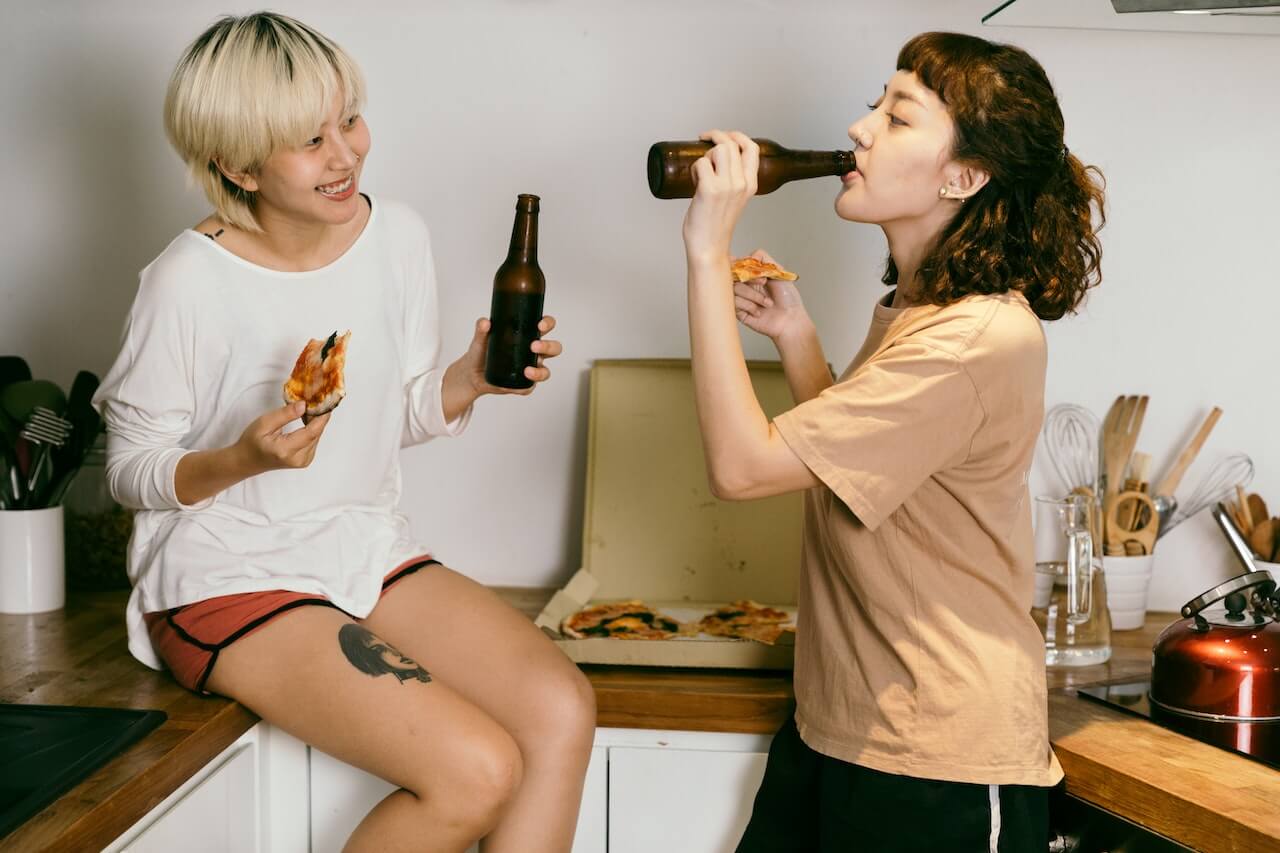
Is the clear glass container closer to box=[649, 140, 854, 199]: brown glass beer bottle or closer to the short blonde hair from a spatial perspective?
box=[649, 140, 854, 199]: brown glass beer bottle

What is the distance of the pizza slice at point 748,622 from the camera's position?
1.64 metres

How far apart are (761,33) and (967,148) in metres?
0.68

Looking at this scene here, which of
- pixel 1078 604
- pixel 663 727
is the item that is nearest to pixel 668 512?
pixel 663 727

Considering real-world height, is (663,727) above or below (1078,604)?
below

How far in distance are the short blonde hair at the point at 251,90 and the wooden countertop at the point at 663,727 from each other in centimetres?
60

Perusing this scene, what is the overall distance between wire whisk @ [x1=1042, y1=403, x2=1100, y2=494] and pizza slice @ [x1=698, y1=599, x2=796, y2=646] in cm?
50

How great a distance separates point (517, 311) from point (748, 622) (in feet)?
1.76

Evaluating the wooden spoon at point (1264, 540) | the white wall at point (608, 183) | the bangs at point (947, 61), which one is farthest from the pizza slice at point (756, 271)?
the wooden spoon at point (1264, 540)

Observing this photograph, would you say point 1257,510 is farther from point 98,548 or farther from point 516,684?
point 98,548

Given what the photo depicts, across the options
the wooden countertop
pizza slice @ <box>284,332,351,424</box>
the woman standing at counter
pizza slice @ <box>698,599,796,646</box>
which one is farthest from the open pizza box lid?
pizza slice @ <box>284,332,351,424</box>

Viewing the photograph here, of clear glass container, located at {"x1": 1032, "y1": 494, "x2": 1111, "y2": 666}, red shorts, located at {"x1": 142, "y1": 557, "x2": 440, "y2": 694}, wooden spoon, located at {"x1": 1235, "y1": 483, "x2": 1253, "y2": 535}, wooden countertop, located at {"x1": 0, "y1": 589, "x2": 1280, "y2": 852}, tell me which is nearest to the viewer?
wooden countertop, located at {"x1": 0, "y1": 589, "x2": 1280, "y2": 852}

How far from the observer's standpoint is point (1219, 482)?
1934 mm

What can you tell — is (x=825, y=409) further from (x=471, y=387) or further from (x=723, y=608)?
(x=723, y=608)

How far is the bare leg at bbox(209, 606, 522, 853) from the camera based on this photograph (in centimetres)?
129
